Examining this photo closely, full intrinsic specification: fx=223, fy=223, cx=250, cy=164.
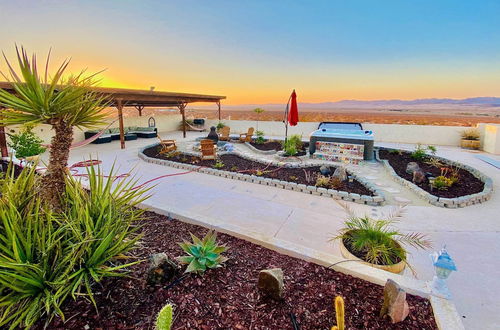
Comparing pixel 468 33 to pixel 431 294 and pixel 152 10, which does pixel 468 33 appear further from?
pixel 431 294

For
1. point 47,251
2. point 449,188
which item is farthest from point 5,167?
point 449,188

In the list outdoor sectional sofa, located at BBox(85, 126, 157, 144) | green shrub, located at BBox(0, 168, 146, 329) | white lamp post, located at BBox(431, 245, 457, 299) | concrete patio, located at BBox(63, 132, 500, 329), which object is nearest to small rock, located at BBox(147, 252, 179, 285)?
green shrub, located at BBox(0, 168, 146, 329)

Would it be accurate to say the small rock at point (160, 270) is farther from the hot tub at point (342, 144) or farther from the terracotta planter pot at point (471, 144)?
the terracotta planter pot at point (471, 144)

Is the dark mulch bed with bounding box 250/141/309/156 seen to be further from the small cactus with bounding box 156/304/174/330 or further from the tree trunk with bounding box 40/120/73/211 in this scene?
the small cactus with bounding box 156/304/174/330

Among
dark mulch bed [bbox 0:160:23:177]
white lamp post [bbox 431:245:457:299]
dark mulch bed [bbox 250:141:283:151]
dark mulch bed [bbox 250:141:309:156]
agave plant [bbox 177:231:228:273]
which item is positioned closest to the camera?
white lamp post [bbox 431:245:457:299]

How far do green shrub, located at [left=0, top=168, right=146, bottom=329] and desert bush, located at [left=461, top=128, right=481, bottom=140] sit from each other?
51.5ft

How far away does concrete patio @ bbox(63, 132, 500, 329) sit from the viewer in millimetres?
2428

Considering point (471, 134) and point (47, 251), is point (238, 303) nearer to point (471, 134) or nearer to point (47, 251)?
point (47, 251)

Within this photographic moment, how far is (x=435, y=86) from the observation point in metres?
26.8

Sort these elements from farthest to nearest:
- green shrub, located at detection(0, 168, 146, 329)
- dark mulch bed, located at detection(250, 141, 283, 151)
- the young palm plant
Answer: dark mulch bed, located at detection(250, 141, 283, 151)
the young palm plant
green shrub, located at detection(0, 168, 146, 329)

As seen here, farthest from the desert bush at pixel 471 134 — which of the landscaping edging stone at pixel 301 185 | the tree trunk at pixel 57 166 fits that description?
the tree trunk at pixel 57 166

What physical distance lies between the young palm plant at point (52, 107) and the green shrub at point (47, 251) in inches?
5.5

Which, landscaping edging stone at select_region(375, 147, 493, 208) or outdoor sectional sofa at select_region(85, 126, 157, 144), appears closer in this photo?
landscaping edging stone at select_region(375, 147, 493, 208)

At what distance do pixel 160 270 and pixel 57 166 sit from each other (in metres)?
1.20
